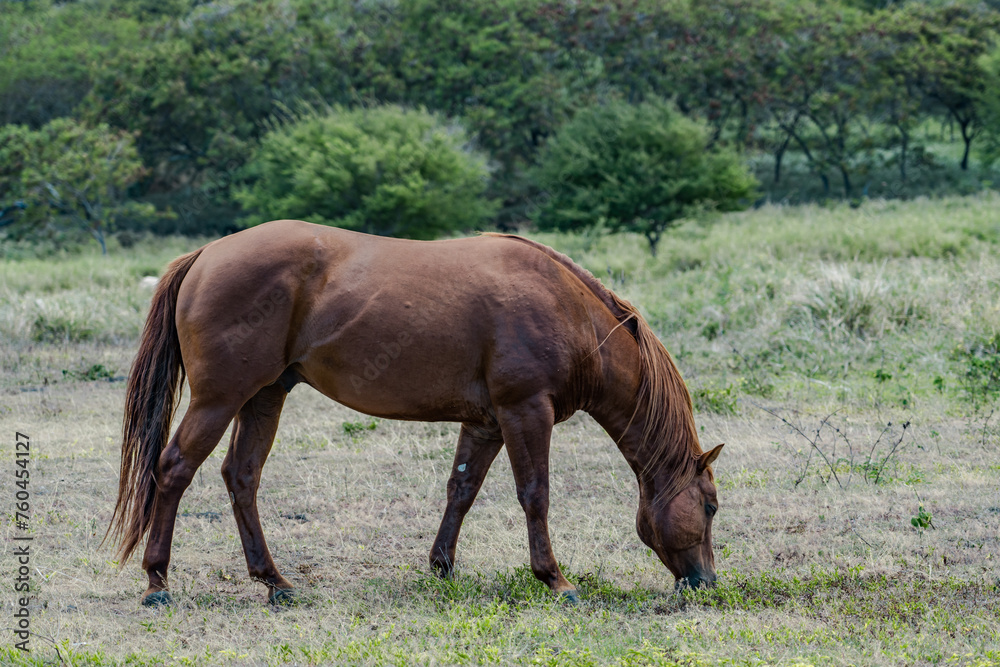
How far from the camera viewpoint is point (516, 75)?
33094 mm

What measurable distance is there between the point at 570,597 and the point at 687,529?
0.67 m

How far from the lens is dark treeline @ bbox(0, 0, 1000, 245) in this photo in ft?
105

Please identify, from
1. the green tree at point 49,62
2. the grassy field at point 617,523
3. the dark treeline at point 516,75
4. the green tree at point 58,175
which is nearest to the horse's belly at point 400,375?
the grassy field at point 617,523

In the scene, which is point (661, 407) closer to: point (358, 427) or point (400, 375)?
point (400, 375)

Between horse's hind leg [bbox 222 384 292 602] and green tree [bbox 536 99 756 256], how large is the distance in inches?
646

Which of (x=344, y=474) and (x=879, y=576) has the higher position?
(x=879, y=576)

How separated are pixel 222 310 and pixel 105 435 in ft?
12.6

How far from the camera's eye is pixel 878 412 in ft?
25.1

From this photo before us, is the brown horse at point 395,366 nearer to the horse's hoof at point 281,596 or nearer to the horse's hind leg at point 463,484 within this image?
the horse's hoof at point 281,596

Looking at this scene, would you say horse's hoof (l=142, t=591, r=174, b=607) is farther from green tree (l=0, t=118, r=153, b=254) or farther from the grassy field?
green tree (l=0, t=118, r=153, b=254)

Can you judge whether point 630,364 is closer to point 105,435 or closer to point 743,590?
point 743,590

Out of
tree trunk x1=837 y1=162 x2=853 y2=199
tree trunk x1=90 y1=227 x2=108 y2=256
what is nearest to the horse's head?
tree trunk x1=90 y1=227 x2=108 y2=256

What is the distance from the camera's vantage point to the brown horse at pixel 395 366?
13.9ft

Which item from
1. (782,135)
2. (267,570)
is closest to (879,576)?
(267,570)
